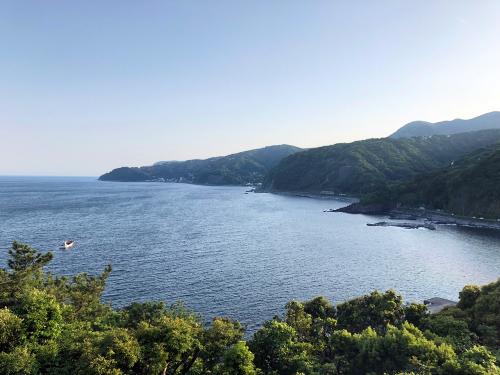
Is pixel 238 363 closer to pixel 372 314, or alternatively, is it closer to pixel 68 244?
pixel 372 314

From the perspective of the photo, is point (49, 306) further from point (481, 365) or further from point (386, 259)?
point (386, 259)

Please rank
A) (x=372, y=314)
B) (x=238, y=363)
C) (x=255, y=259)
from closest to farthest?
(x=238, y=363)
(x=372, y=314)
(x=255, y=259)

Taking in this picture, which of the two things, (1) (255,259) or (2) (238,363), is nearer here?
(2) (238,363)

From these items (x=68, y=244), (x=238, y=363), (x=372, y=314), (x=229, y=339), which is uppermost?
(x=238, y=363)

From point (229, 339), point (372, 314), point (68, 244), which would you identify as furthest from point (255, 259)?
point (229, 339)

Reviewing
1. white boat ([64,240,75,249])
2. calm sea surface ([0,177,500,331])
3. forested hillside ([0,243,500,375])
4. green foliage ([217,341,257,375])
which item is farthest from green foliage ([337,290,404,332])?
white boat ([64,240,75,249])

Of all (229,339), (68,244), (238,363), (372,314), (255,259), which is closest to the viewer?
(238,363)

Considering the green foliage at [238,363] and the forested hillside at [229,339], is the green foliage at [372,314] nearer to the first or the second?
the forested hillside at [229,339]

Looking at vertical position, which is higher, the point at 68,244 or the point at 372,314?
the point at 372,314
